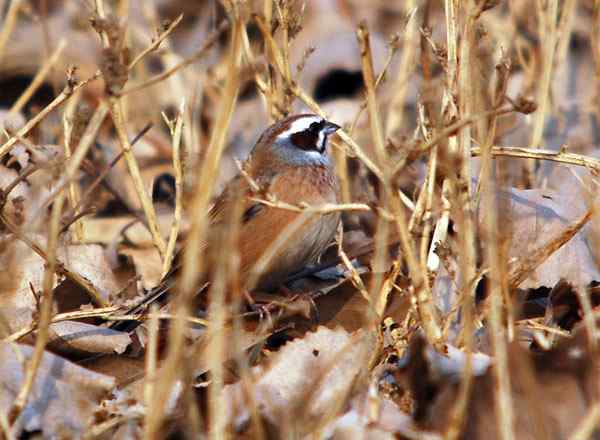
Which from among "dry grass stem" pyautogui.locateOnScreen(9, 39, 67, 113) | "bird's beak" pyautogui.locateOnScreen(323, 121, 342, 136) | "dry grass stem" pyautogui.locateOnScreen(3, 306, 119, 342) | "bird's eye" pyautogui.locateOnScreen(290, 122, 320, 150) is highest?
"dry grass stem" pyautogui.locateOnScreen(9, 39, 67, 113)

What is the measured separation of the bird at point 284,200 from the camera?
494cm

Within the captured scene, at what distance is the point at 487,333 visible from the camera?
12.8ft

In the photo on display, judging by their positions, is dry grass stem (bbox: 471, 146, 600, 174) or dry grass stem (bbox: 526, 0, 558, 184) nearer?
dry grass stem (bbox: 471, 146, 600, 174)

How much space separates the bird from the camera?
4941mm

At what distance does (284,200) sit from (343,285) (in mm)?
733

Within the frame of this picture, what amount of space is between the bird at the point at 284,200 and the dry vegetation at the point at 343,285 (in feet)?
0.46

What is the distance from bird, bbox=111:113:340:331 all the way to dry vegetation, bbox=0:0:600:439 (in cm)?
14

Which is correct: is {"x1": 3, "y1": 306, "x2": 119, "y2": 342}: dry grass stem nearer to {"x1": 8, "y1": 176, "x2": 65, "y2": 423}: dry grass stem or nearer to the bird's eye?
{"x1": 8, "y1": 176, "x2": 65, "y2": 423}: dry grass stem

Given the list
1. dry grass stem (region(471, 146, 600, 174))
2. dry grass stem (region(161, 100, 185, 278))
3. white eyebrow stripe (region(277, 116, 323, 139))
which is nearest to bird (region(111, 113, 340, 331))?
white eyebrow stripe (region(277, 116, 323, 139))

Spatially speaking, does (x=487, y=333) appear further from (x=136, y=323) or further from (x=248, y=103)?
(x=248, y=103)

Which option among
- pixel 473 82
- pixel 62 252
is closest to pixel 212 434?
pixel 473 82

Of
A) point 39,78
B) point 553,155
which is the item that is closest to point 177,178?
point 39,78

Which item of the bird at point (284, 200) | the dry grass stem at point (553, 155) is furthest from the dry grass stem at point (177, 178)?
→ the dry grass stem at point (553, 155)

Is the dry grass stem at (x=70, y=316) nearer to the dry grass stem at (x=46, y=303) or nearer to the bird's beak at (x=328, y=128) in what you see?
the dry grass stem at (x=46, y=303)
